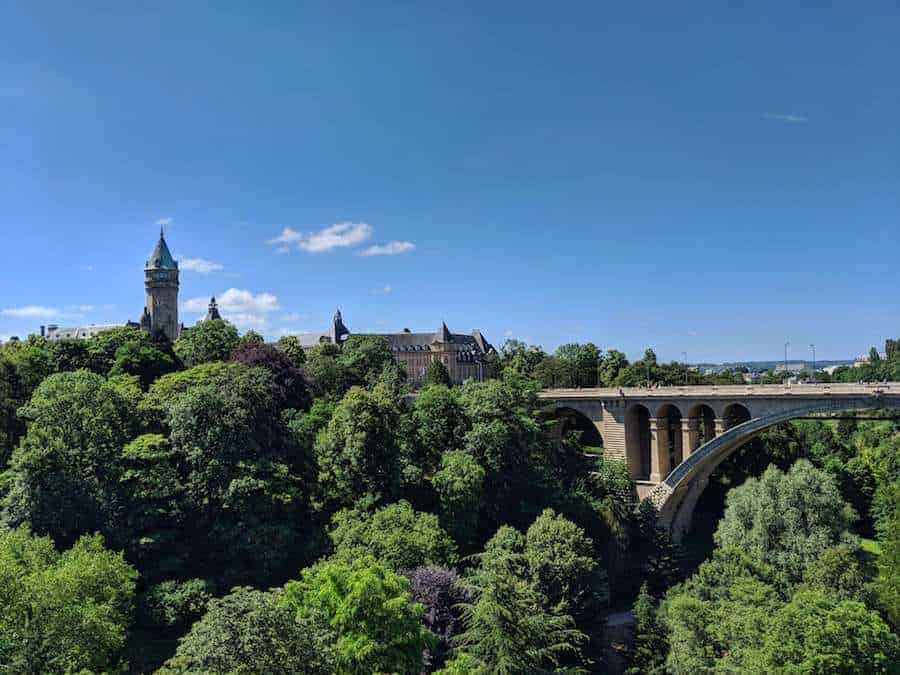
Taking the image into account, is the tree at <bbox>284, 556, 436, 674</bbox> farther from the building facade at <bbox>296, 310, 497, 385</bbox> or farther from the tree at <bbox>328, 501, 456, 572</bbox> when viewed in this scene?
the building facade at <bbox>296, 310, 497, 385</bbox>

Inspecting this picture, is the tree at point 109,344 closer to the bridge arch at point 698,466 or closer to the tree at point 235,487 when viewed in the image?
the tree at point 235,487

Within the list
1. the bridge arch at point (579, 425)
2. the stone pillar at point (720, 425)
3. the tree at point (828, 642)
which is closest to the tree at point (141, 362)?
the bridge arch at point (579, 425)

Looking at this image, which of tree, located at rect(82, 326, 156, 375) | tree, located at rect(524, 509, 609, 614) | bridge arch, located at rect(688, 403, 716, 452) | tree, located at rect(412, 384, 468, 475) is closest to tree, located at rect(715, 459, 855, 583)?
tree, located at rect(524, 509, 609, 614)

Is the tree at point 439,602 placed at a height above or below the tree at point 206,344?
below

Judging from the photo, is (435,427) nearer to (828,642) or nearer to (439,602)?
(439,602)

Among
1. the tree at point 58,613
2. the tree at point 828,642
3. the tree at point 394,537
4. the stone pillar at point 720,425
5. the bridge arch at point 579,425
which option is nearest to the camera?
the tree at point 58,613

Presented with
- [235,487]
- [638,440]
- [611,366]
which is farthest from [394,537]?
[611,366]

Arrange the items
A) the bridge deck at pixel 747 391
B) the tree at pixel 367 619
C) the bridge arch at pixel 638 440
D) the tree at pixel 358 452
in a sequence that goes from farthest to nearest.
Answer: the bridge arch at pixel 638 440 → the bridge deck at pixel 747 391 → the tree at pixel 358 452 → the tree at pixel 367 619
